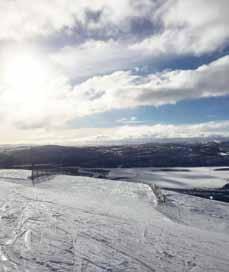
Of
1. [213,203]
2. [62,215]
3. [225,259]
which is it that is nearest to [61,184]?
[213,203]

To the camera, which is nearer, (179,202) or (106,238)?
(106,238)

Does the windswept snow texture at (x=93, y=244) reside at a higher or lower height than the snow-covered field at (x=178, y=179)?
higher

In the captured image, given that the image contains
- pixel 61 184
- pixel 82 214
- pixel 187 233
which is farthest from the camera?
pixel 61 184

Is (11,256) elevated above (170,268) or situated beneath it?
elevated above

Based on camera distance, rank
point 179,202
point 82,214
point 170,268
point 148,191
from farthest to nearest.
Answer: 1. point 148,191
2. point 179,202
3. point 82,214
4. point 170,268

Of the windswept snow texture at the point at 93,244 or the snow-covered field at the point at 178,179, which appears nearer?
the windswept snow texture at the point at 93,244

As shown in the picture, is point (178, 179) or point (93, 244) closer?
point (93, 244)

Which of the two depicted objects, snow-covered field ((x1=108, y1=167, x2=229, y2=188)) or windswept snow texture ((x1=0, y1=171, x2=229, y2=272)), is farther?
snow-covered field ((x1=108, y1=167, x2=229, y2=188))

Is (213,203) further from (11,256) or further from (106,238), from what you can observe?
(11,256)

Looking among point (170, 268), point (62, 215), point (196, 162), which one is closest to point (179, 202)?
point (62, 215)

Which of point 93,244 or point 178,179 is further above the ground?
point 93,244

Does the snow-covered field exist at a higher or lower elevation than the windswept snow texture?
lower
